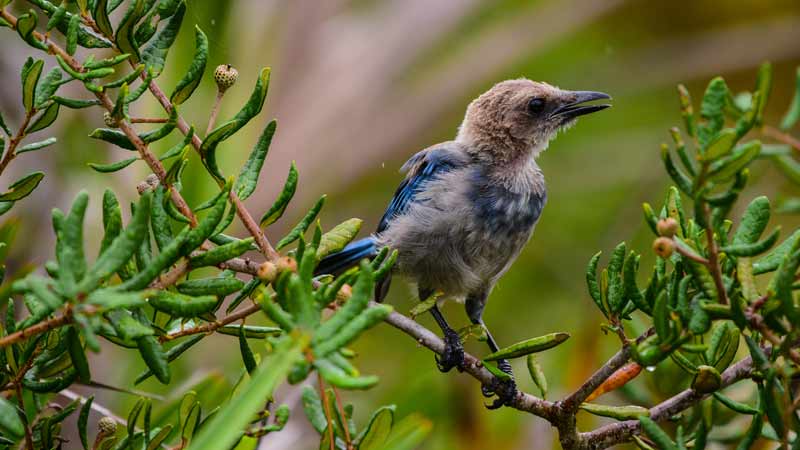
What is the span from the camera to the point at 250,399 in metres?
0.89

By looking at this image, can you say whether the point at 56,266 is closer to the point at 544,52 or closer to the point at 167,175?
the point at 167,175

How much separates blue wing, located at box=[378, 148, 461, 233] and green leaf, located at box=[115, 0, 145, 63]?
2.02 meters

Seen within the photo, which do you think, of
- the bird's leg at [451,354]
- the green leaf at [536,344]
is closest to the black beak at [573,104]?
the bird's leg at [451,354]

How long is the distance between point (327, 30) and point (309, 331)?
4577 mm

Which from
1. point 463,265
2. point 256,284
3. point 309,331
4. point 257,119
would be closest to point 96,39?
point 256,284

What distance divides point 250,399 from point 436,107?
434 centimetres

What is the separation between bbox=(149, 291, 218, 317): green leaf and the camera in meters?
1.09

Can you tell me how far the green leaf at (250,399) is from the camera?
88 cm

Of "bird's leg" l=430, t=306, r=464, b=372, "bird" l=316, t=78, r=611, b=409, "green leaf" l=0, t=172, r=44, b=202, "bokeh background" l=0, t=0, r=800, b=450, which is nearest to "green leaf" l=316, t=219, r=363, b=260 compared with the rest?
"green leaf" l=0, t=172, r=44, b=202

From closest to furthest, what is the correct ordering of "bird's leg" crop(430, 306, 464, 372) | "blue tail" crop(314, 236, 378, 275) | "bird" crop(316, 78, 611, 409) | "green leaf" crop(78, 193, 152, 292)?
"green leaf" crop(78, 193, 152, 292), "bird's leg" crop(430, 306, 464, 372), "blue tail" crop(314, 236, 378, 275), "bird" crop(316, 78, 611, 409)

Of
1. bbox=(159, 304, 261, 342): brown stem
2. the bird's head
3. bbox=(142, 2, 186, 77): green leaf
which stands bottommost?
bbox=(159, 304, 261, 342): brown stem

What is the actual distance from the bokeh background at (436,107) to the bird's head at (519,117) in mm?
519

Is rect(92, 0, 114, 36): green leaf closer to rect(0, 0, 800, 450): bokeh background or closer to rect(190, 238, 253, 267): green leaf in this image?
rect(190, 238, 253, 267): green leaf

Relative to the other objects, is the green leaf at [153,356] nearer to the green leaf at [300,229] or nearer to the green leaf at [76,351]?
the green leaf at [76,351]
